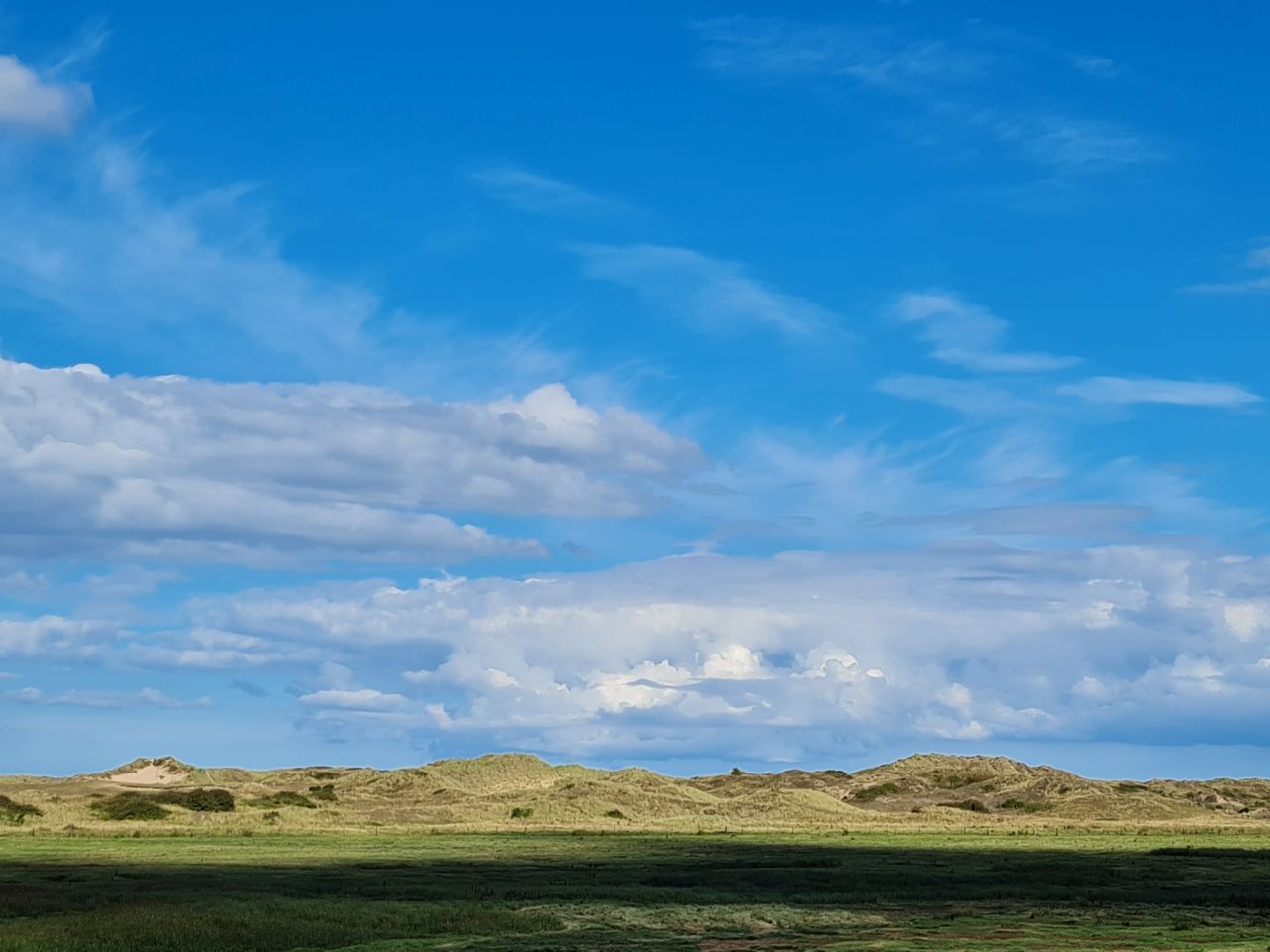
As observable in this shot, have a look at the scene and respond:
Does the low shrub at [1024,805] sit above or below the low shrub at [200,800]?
below

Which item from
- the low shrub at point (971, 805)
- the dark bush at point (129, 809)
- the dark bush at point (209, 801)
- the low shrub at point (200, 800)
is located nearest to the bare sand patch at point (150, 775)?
the low shrub at point (200, 800)

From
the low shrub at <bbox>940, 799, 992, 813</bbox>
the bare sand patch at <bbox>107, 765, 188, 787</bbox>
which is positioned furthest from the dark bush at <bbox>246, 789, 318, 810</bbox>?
the low shrub at <bbox>940, 799, 992, 813</bbox>

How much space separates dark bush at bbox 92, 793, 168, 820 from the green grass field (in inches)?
1228

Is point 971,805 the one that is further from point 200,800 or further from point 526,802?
point 200,800

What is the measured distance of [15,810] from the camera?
4609 inches

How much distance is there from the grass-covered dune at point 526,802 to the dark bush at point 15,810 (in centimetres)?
15

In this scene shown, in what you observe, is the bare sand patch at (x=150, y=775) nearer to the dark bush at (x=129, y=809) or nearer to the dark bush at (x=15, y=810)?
the dark bush at (x=129, y=809)

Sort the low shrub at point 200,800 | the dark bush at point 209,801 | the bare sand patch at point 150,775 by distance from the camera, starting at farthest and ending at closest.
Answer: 1. the bare sand patch at point 150,775
2. the low shrub at point 200,800
3. the dark bush at point 209,801

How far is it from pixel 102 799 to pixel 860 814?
244 feet

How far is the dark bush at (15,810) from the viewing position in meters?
114

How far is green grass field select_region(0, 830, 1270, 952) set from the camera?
134 feet

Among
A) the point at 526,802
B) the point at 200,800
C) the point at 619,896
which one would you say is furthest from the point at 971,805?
the point at 619,896

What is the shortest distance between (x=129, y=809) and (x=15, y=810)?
8.90 meters

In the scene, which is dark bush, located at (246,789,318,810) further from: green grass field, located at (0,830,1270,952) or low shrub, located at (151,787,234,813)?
green grass field, located at (0,830,1270,952)
